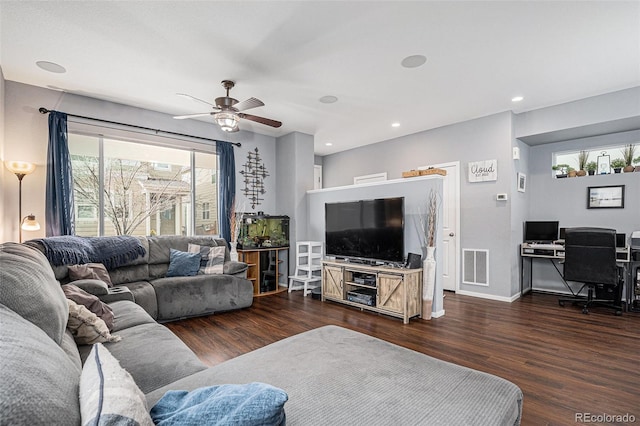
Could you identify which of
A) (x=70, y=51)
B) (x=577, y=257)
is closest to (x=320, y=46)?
(x=70, y=51)

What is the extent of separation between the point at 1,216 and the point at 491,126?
6396 millimetres

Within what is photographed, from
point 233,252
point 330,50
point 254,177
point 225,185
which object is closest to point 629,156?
point 330,50

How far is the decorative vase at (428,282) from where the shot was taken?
374cm

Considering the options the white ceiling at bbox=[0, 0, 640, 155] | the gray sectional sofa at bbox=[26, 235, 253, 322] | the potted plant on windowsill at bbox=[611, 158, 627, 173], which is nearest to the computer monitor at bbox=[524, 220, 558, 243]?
the potted plant on windowsill at bbox=[611, 158, 627, 173]

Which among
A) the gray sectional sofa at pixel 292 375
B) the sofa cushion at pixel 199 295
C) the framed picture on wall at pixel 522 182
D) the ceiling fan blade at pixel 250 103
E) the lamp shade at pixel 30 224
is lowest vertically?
the sofa cushion at pixel 199 295

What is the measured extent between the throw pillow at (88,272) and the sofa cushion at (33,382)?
283 centimetres

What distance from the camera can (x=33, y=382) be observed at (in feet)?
1.92

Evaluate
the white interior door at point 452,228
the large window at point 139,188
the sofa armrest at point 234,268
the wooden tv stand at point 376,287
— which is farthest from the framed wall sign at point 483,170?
the large window at point 139,188

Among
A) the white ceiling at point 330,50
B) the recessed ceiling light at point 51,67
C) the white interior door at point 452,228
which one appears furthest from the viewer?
the white interior door at point 452,228

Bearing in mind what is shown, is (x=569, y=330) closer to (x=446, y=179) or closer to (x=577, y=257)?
(x=577, y=257)

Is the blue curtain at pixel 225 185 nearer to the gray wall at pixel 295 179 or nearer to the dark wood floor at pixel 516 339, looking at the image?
the gray wall at pixel 295 179

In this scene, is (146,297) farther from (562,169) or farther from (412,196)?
(562,169)

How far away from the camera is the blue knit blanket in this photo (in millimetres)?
3193

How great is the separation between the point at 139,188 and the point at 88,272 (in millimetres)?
1802
